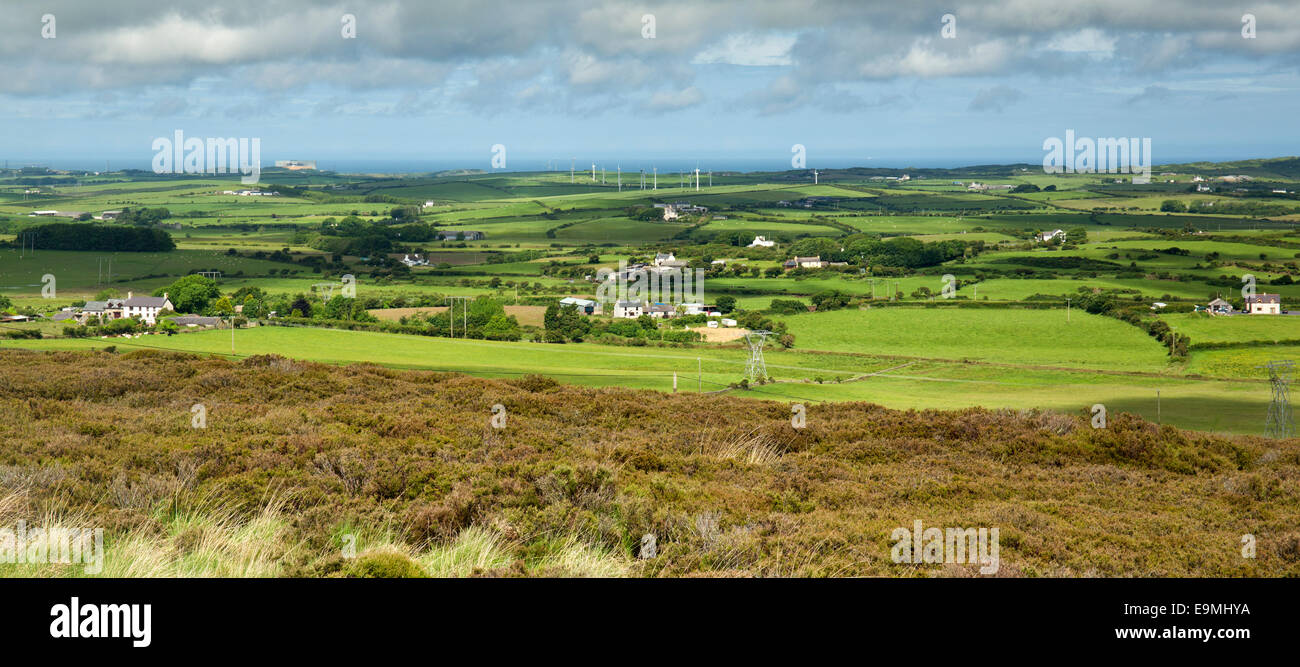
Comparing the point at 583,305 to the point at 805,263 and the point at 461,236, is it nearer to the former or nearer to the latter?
the point at 805,263

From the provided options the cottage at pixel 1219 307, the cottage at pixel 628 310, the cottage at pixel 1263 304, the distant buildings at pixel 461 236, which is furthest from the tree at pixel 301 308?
the cottage at pixel 1263 304

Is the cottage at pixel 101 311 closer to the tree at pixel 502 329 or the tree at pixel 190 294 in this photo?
the tree at pixel 190 294

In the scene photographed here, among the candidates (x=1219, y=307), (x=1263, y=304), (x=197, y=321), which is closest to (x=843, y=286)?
(x=1219, y=307)

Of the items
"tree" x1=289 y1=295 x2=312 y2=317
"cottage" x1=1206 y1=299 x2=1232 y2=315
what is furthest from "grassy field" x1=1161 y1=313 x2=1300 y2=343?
"tree" x1=289 y1=295 x2=312 y2=317

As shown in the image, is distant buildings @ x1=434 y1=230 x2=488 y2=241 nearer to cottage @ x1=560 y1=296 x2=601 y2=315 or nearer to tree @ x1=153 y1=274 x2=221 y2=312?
tree @ x1=153 y1=274 x2=221 y2=312

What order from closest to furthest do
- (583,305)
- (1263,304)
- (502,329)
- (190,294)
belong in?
(502,329) → (1263,304) → (190,294) → (583,305)
